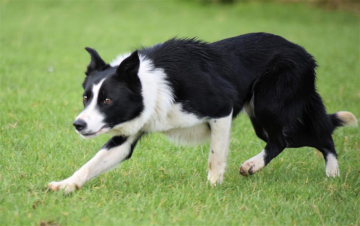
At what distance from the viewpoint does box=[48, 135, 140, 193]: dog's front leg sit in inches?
150

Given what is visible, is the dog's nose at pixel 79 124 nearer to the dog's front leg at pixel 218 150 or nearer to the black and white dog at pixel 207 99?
the black and white dog at pixel 207 99

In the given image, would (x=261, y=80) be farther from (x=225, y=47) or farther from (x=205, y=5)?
(x=205, y=5)

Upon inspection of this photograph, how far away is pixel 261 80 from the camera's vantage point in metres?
4.62

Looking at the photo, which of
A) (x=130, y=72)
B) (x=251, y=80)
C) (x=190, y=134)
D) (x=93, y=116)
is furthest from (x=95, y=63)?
(x=251, y=80)

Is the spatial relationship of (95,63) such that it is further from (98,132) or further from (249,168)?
(249,168)

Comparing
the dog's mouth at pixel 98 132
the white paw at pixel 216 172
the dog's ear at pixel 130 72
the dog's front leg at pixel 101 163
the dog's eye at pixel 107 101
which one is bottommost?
the white paw at pixel 216 172

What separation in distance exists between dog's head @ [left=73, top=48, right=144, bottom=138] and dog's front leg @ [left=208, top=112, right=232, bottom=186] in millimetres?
789

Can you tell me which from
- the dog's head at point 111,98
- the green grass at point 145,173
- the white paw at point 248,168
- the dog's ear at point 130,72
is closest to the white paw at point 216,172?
the green grass at point 145,173

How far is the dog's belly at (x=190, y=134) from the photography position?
438 cm

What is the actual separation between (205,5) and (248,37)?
701 inches

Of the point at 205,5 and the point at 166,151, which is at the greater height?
the point at 166,151

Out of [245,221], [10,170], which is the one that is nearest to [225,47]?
[245,221]

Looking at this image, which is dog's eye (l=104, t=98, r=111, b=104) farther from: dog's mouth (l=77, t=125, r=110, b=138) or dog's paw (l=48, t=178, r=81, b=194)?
dog's paw (l=48, t=178, r=81, b=194)

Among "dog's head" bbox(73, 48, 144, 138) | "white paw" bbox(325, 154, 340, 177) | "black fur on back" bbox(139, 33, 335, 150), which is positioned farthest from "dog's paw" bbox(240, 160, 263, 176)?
"dog's head" bbox(73, 48, 144, 138)
